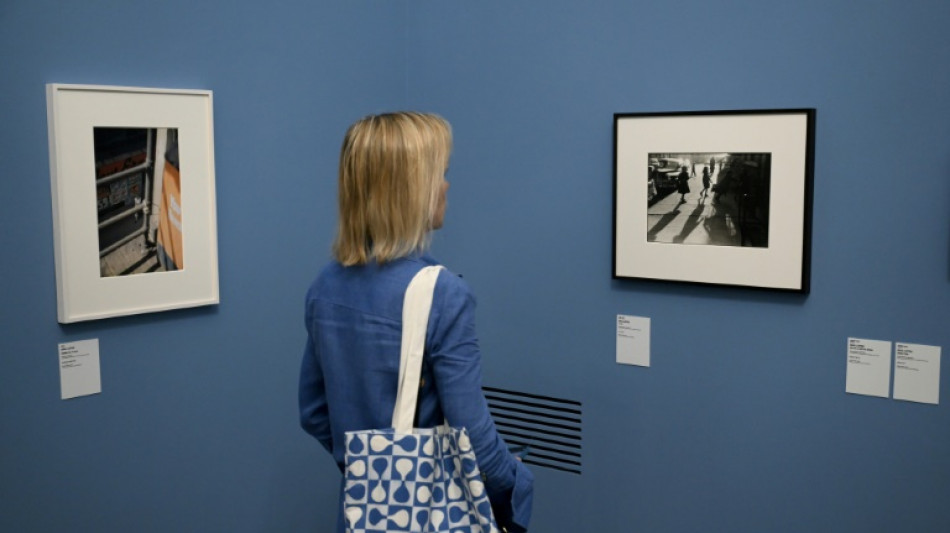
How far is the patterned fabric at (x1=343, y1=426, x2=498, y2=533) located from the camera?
172cm

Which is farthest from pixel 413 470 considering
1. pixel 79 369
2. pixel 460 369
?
pixel 79 369

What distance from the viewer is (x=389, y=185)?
173cm

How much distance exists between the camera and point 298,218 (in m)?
A: 2.89

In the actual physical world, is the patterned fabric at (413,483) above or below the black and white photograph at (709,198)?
below

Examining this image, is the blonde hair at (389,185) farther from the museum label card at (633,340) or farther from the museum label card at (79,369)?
the museum label card at (633,340)

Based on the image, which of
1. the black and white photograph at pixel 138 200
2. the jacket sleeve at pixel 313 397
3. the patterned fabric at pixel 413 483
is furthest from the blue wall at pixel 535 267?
the patterned fabric at pixel 413 483

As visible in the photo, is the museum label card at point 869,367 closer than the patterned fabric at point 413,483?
No

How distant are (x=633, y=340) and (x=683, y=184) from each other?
504 millimetres

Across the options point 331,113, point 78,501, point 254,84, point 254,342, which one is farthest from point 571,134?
point 78,501

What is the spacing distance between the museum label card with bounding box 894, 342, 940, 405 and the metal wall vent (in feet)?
3.17

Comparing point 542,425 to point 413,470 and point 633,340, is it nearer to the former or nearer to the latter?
point 633,340

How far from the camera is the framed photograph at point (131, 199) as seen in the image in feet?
7.47

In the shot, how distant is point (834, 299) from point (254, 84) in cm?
176

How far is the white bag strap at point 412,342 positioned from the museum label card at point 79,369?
3.51ft
